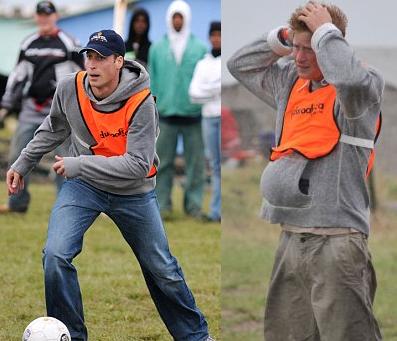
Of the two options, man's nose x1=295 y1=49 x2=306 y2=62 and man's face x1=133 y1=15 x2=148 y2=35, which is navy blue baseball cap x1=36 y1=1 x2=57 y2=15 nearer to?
man's face x1=133 y1=15 x2=148 y2=35

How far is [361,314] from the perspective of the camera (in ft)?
16.2

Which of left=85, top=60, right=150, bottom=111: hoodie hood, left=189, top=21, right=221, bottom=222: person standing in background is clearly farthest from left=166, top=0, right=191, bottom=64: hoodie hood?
left=85, top=60, right=150, bottom=111: hoodie hood

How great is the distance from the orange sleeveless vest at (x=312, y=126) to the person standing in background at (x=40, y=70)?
6282mm

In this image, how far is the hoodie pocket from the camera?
16.3 feet

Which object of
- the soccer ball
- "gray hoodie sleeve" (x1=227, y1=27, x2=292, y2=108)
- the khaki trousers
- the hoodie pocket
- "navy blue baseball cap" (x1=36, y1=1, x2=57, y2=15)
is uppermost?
"navy blue baseball cap" (x1=36, y1=1, x2=57, y2=15)

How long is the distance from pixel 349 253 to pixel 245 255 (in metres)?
5.73

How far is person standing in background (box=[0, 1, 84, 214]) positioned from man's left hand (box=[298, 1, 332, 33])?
642cm

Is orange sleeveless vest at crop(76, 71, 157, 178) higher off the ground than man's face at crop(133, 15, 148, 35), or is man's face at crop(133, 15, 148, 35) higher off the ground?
man's face at crop(133, 15, 148, 35)

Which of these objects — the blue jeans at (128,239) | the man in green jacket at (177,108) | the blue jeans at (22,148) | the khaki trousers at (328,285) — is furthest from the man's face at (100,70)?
the man in green jacket at (177,108)

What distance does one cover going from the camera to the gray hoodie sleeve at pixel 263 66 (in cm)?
528

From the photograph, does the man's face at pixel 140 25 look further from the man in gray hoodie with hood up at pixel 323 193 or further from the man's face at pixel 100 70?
the man in gray hoodie with hood up at pixel 323 193

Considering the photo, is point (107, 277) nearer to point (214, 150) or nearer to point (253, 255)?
point (253, 255)

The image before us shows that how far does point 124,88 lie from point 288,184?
108cm

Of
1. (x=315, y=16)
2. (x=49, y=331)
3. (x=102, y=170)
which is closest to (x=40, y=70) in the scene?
(x=102, y=170)
